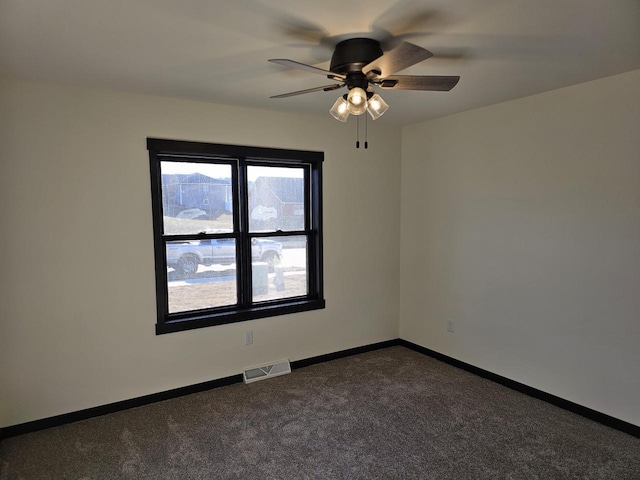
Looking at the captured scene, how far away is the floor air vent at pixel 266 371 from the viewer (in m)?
3.48

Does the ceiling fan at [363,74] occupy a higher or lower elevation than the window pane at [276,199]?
higher

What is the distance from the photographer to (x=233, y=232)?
3508mm

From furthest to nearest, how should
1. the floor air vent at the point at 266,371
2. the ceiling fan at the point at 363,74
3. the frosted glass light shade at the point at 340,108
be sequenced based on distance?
the floor air vent at the point at 266,371 < the frosted glass light shade at the point at 340,108 < the ceiling fan at the point at 363,74

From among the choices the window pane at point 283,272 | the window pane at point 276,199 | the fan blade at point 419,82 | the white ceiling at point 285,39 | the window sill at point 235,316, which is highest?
the white ceiling at point 285,39

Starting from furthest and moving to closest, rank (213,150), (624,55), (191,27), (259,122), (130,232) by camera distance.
→ 1. (259,122)
2. (213,150)
3. (130,232)
4. (624,55)
5. (191,27)

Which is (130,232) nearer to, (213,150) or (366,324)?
(213,150)

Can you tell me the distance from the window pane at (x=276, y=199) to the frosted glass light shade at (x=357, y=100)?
5.51 ft

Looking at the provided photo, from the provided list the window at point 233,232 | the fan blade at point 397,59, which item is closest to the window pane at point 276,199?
the window at point 233,232

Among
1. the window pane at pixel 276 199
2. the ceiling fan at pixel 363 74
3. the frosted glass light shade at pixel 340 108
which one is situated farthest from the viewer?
the window pane at pixel 276 199

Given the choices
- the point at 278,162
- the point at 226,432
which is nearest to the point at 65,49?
the point at 278,162

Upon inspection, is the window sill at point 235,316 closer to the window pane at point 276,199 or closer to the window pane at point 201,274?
the window pane at point 201,274

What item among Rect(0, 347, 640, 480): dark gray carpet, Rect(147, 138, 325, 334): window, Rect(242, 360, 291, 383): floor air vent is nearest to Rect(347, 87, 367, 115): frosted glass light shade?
Rect(147, 138, 325, 334): window

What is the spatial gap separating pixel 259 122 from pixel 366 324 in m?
2.36

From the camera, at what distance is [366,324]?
4.22 metres
